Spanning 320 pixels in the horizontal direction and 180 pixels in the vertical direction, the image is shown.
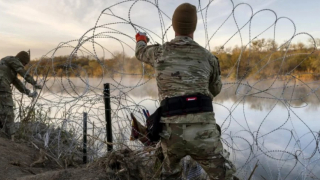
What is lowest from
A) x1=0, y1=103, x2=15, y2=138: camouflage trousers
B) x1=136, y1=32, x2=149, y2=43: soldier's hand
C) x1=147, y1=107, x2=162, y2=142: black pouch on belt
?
x1=0, y1=103, x2=15, y2=138: camouflage trousers

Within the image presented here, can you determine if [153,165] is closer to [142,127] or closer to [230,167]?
[142,127]

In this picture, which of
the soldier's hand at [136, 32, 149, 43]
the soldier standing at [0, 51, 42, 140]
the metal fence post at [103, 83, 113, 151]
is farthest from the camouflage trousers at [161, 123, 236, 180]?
the soldier standing at [0, 51, 42, 140]

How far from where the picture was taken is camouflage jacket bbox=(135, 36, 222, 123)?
2.43 metres

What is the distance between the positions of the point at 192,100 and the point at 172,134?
13.3 inches

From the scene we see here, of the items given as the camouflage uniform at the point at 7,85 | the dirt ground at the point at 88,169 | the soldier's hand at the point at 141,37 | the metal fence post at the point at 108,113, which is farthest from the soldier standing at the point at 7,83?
the soldier's hand at the point at 141,37

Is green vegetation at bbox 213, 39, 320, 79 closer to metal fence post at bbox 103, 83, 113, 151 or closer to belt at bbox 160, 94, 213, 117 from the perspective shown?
belt at bbox 160, 94, 213, 117

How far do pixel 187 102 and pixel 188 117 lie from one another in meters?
0.13

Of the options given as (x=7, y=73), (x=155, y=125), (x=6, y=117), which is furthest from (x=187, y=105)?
(x=7, y=73)

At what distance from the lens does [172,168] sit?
2.61 meters

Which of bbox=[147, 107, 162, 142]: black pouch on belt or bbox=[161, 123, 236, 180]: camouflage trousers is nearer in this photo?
bbox=[161, 123, 236, 180]: camouflage trousers

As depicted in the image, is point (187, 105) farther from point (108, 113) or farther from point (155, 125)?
point (108, 113)

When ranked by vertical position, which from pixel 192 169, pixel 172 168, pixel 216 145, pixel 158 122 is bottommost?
pixel 192 169

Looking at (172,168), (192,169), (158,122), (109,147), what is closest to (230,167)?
(172,168)

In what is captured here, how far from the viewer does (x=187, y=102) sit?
7.78ft
